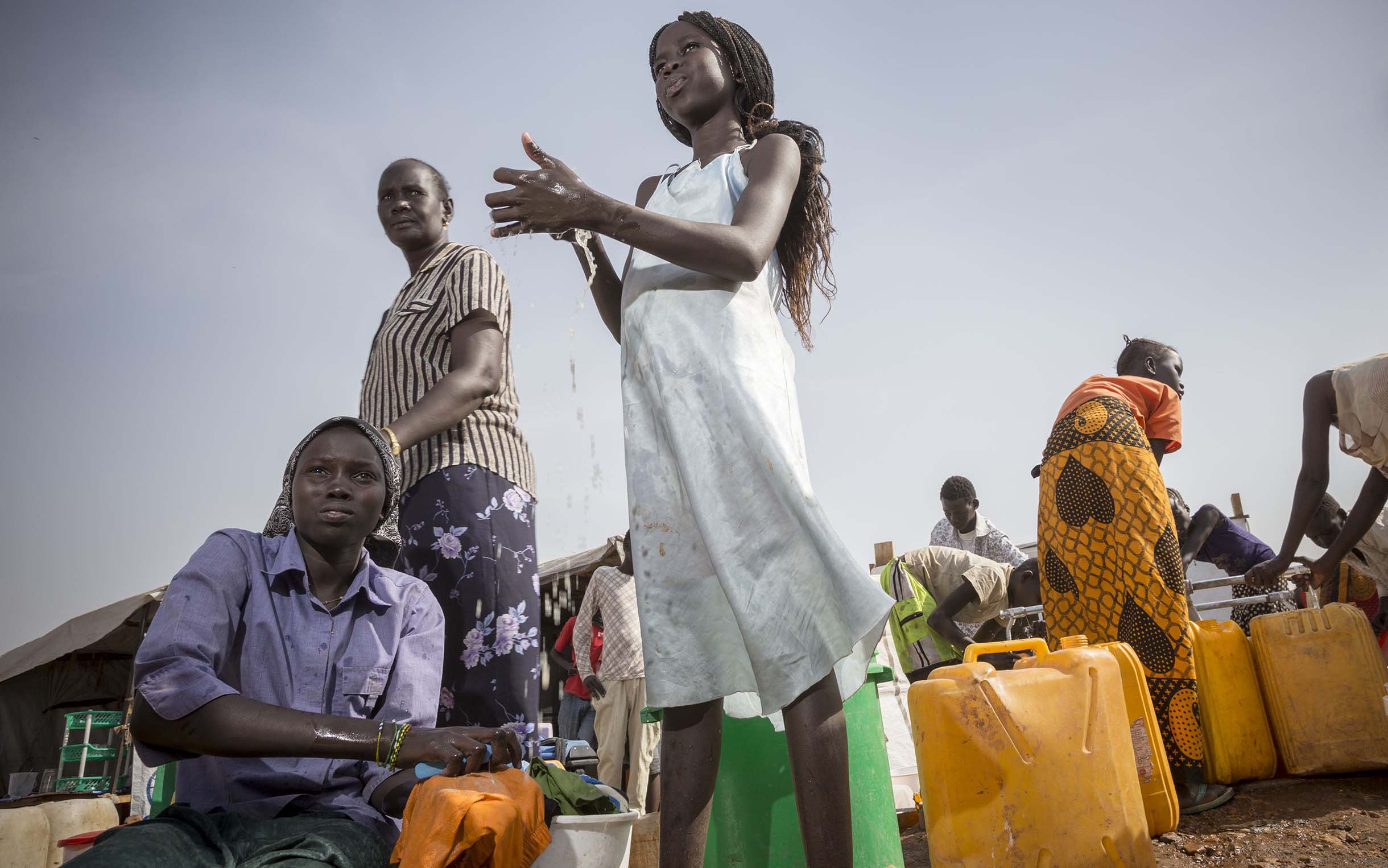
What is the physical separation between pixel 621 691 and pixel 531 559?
14.9ft

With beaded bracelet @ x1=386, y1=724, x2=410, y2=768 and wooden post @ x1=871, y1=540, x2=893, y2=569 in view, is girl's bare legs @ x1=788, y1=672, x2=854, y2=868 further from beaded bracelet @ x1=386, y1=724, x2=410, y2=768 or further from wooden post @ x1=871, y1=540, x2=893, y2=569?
wooden post @ x1=871, y1=540, x2=893, y2=569

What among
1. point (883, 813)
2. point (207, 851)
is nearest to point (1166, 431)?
point (883, 813)

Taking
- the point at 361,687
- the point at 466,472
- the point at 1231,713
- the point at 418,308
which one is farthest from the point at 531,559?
the point at 1231,713

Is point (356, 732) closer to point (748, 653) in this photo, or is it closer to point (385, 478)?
point (385, 478)

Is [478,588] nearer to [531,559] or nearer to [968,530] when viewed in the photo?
[531,559]

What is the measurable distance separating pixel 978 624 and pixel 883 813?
4521 mm

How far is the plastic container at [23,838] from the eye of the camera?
4.11 meters

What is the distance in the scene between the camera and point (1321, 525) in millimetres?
6301

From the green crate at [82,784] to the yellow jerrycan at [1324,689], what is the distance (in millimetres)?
10959

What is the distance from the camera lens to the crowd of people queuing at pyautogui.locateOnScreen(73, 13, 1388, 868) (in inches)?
64.0

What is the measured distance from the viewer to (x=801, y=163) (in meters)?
2.23

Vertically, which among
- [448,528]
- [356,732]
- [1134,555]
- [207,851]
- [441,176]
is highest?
[441,176]

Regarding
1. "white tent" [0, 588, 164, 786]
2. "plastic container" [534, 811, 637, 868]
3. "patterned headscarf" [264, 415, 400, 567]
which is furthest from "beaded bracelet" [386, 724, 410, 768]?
"white tent" [0, 588, 164, 786]

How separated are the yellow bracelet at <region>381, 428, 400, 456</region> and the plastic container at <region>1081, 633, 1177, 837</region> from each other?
2207mm
